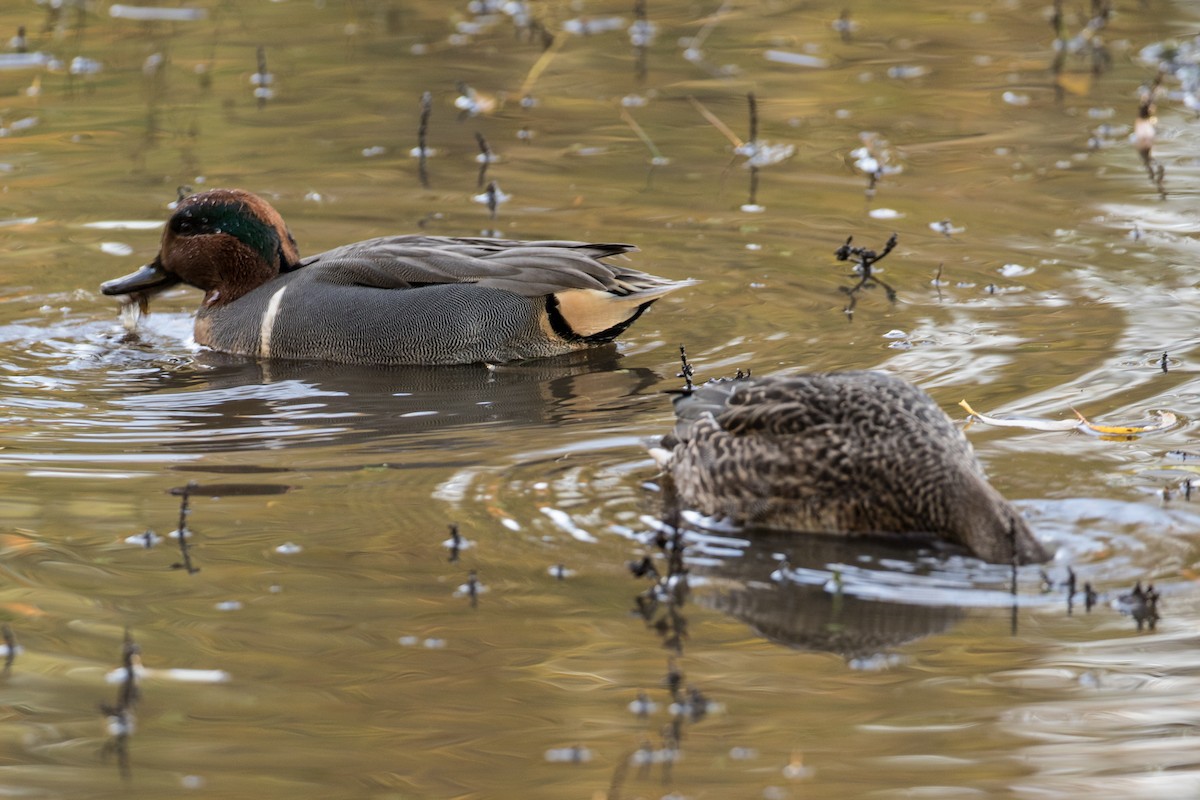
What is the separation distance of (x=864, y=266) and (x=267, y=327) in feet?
10.4

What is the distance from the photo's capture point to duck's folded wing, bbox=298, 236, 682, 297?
902 centimetres

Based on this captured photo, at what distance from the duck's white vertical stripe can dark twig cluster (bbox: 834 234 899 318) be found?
9.64 ft

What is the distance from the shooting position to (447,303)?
29.6ft

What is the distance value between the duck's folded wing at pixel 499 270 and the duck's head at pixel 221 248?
0.63 metres

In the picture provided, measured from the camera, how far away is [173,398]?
833cm

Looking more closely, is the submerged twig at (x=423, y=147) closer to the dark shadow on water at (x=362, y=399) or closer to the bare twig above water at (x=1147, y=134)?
the dark shadow on water at (x=362, y=399)

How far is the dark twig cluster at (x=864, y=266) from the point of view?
9.44 metres

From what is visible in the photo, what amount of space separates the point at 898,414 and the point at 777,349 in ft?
8.36

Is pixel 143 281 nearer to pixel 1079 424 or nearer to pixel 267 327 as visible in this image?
pixel 267 327

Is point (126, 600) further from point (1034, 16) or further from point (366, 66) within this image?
point (1034, 16)

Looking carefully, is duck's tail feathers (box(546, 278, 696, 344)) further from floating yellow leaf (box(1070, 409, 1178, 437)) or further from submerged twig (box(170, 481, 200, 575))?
submerged twig (box(170, 481, 200, 575))

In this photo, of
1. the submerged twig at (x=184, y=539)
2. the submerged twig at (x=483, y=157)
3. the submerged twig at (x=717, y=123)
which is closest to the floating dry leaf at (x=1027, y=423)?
the submerged twig at (x=184, y=539)

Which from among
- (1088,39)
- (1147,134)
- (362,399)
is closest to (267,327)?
(362,399)

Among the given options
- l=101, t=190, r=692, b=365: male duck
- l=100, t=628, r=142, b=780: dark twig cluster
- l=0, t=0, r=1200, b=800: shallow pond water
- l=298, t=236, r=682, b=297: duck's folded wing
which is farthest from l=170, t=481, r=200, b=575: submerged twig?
l=298, t=236, r=682, b=297: duck's folded wing
